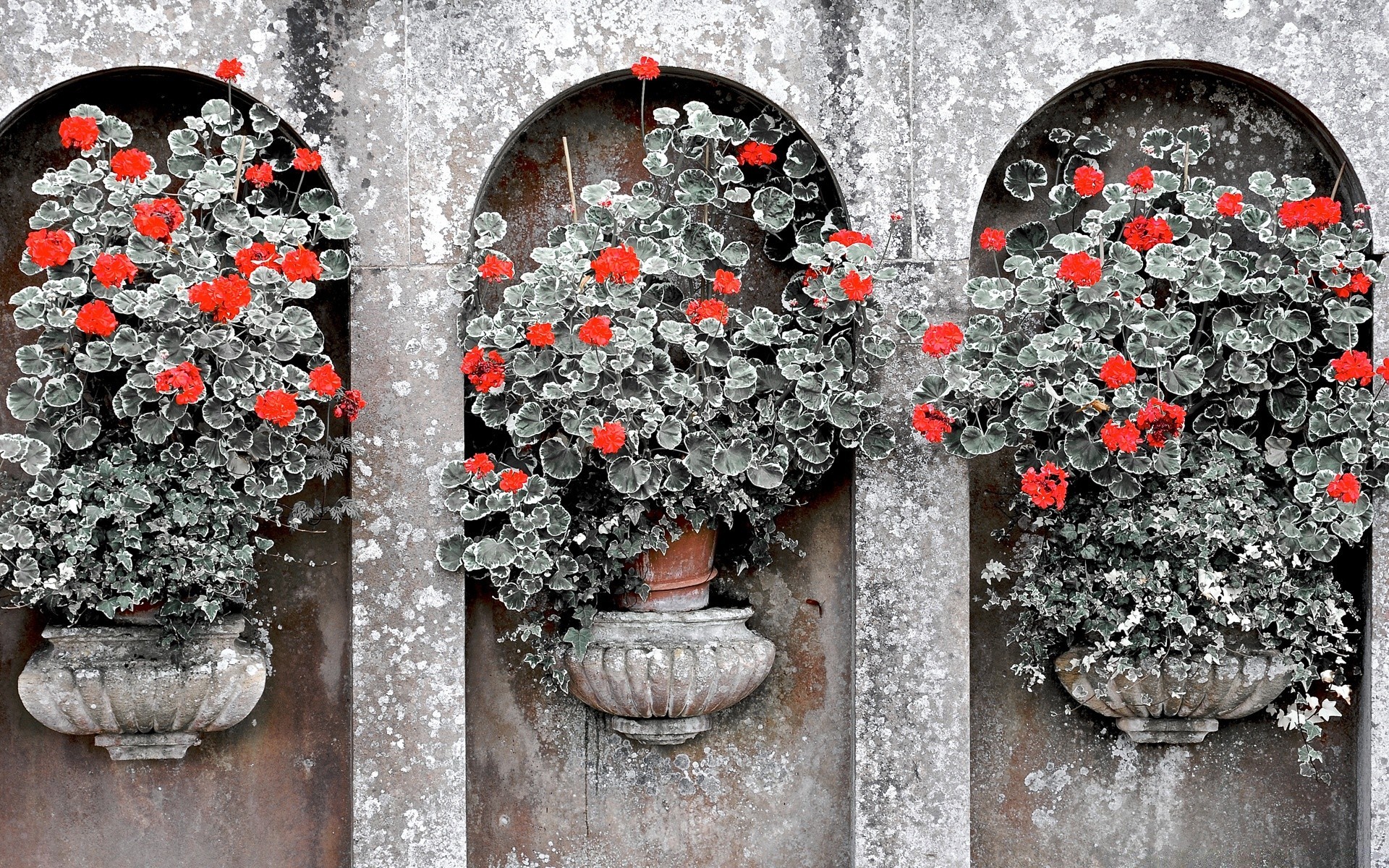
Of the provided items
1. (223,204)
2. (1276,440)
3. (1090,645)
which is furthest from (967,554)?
(223,204)

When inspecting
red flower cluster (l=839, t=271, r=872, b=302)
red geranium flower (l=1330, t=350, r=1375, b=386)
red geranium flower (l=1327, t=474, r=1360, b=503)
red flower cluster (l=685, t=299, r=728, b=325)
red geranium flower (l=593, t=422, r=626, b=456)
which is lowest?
red geranium flower (l=1327, t=474, r=1360, b=503)

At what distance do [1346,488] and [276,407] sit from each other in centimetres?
298

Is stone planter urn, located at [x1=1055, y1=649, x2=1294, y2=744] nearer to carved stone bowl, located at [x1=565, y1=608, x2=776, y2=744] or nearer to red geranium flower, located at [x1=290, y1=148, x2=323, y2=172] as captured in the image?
carved stone bowl, located at [x1=565, y1=608, x2=776, y2=744]

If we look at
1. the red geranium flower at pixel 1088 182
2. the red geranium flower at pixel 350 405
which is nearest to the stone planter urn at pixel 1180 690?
the red geranium flower at pixel 1088 182

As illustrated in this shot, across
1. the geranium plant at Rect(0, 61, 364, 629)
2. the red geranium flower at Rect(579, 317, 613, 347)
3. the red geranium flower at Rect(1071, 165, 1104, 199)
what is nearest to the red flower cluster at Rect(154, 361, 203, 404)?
the geranium plant at Rect(0, 61, 364, 629)

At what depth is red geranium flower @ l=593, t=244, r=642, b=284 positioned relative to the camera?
317 cm

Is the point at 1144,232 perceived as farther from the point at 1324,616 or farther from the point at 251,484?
the point at 251,484

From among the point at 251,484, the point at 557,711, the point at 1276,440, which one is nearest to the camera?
the point at 251,484

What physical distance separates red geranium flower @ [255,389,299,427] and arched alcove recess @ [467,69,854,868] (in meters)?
0.93

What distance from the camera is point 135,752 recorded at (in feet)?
11.5

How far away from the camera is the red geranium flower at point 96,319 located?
3020 mm

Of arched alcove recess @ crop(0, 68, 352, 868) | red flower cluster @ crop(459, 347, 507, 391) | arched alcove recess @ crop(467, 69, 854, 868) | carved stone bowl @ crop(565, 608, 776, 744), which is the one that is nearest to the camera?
red flower cluster @ crop(459, 347, 507, 391)

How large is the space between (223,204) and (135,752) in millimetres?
1692

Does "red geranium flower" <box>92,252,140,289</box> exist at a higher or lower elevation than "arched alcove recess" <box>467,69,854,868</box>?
higher
